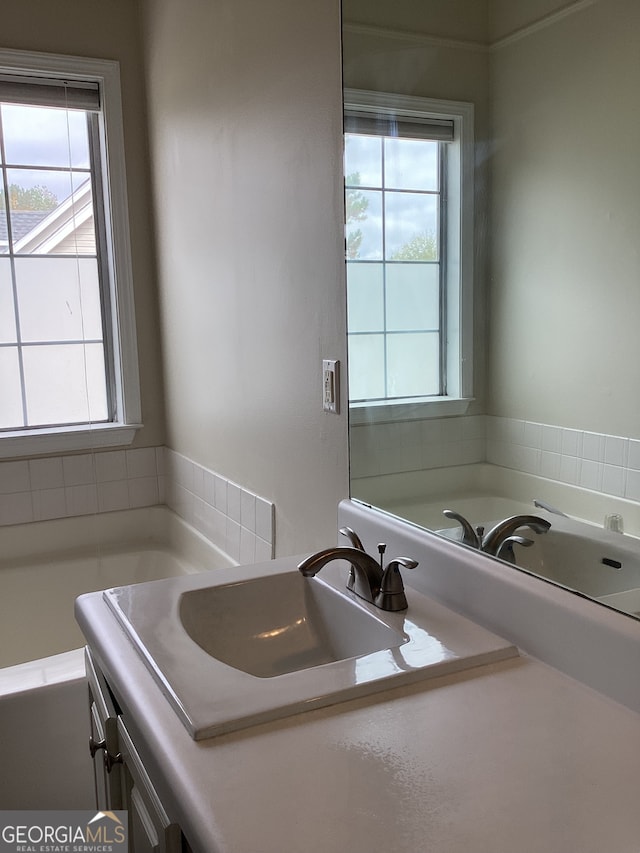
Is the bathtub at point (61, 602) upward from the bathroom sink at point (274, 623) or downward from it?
downward

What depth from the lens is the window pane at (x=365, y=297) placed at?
1511 mm

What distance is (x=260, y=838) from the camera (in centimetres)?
70

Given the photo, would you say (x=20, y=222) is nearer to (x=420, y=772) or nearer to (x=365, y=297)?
(x=365, y=297)

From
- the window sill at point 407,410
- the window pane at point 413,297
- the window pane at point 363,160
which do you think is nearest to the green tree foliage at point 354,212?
the window pane at point 363,160

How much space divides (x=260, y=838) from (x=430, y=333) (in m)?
0.92

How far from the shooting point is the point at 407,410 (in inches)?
58.1

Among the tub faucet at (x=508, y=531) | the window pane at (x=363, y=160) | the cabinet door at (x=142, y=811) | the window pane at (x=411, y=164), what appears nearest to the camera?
the cabinet door at (x=142, y=811)

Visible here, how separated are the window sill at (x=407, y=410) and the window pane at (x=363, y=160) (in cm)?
44

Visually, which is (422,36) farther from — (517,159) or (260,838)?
(260,838)

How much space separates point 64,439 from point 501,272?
2.18 meters

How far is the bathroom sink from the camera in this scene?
50.7 inches

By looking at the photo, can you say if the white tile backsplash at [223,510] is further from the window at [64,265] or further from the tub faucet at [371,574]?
the tub faucet at [371,574]

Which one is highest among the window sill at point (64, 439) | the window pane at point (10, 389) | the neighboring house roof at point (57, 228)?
the neighboring house roof at point (57, 228)

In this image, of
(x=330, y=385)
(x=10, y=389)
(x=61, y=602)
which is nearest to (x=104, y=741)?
(x=330, y=385)
